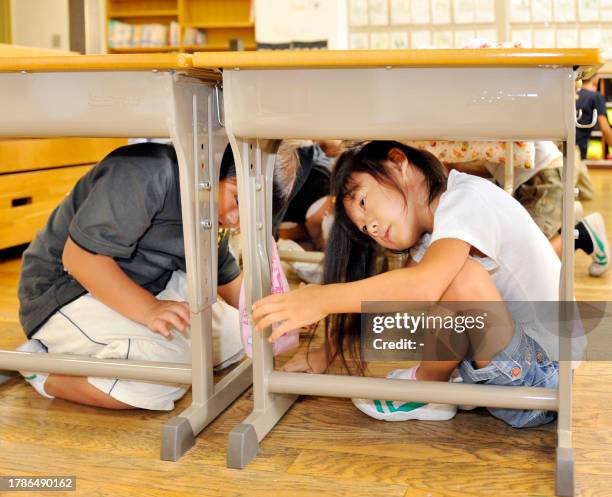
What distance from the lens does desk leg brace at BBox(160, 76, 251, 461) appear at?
49.2 inches

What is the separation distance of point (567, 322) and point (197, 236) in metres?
0.59

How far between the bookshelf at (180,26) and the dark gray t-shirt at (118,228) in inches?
206

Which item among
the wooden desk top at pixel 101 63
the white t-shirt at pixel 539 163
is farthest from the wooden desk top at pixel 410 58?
the white t-shirt at pixel 539 163

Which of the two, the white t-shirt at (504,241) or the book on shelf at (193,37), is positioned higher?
the book on shelf at (193,37)

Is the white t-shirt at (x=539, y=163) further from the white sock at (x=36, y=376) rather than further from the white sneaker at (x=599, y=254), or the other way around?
the white sock at (x=36, y=376)

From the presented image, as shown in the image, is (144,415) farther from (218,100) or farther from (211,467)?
(218,100)

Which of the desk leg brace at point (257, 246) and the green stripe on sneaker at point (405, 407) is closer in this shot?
the desk leg brace at point (257, 246)

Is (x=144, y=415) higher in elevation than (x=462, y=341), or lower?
lower

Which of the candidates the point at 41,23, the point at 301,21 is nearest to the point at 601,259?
the point at 301,21

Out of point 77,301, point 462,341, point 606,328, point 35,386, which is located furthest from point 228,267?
point 606,328

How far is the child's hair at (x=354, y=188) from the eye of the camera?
1381 millimetres

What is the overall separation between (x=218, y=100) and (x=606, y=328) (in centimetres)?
117

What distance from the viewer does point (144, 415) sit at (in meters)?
1.45

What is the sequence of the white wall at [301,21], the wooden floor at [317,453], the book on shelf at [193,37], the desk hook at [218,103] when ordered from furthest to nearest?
the book on shelf at [193,37] < the white wall at [301,21] < the desk hook at [218,103] < the wooden floor at [317,453]
